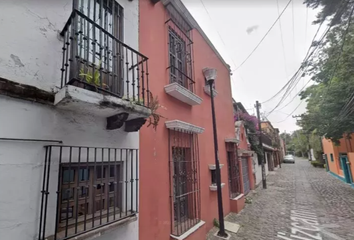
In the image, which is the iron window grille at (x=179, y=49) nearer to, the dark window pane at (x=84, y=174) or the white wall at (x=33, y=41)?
the white wall at (x=33, y=41)

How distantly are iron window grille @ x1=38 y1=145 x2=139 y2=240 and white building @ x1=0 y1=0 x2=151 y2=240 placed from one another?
0.01 m

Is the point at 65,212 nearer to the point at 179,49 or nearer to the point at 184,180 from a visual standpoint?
the point at 184,180

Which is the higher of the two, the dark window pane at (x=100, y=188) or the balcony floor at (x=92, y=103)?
the balcony floor at (x=92, y=103)

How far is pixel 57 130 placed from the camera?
7.28ft

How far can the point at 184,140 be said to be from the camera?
187 inches

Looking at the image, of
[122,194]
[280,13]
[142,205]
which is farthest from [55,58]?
[280,13]

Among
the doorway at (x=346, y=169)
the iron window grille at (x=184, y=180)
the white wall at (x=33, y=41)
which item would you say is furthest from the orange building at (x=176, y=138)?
the doorway at (x=346, y=169)

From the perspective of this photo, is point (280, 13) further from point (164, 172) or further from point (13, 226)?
point (13, 226)

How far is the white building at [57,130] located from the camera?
6.20 feet

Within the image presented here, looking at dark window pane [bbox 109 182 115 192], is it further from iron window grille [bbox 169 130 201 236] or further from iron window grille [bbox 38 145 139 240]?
iron window grille [bbox 169 130 201 236]

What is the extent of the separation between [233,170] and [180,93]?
472 cm

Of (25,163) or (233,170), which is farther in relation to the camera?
(233,170)

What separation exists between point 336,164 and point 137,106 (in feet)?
67.4

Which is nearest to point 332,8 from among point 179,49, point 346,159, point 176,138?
point 179,49
